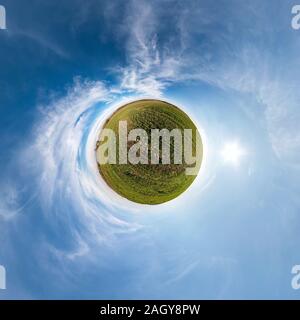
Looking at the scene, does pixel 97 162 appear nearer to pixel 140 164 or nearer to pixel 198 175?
pixel 140 164

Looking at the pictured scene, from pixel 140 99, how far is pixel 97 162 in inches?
137

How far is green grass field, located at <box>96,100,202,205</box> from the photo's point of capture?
1552 centimetres

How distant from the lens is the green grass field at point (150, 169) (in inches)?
611

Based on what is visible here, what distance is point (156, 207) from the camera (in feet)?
49.6

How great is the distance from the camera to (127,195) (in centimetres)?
1554

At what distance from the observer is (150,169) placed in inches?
620
